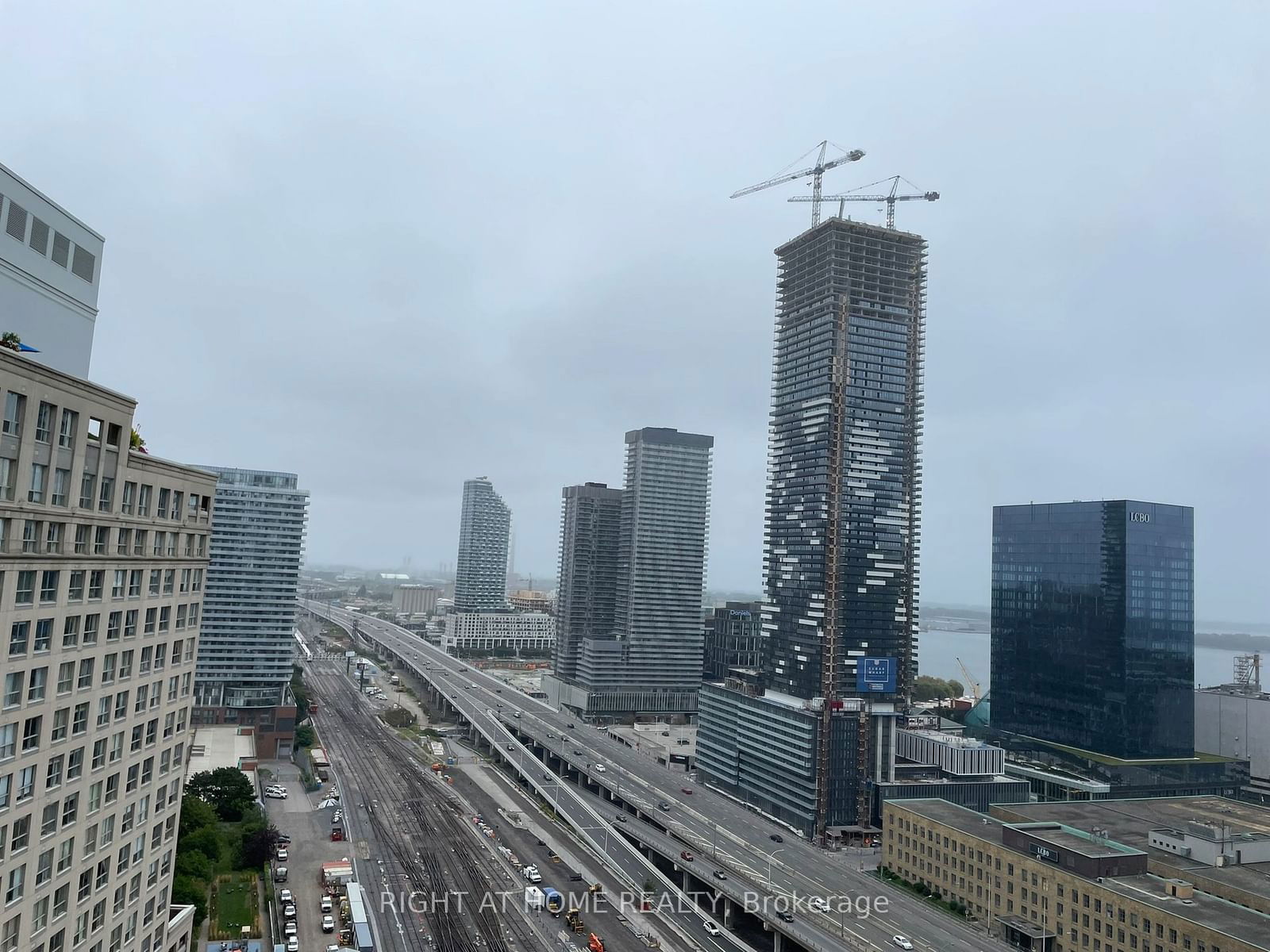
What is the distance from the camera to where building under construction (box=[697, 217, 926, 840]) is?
122 m

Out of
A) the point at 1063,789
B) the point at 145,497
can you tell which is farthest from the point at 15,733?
the point at 1063,789

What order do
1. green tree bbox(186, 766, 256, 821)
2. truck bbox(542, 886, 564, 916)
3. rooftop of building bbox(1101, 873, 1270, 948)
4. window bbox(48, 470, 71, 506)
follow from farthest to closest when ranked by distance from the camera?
green tree bbox(186, 766, 256, 821), truck bbox(542, 886, 564, 916), rooftop of building bbox(1101, 873, 1270, 948), window bbox(48, 470, 71, 506)

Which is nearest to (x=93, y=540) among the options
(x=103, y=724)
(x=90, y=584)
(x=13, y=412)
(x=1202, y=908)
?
(x=90, y=584)

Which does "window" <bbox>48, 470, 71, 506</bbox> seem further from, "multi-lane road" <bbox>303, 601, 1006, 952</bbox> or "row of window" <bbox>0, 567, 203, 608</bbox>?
"multi-lane road" <bbox>303, 601, 1006, 952</bbox>

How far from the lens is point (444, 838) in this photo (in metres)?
110

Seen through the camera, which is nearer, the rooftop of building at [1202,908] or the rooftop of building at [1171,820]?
the rooftop of building at [1202,908]

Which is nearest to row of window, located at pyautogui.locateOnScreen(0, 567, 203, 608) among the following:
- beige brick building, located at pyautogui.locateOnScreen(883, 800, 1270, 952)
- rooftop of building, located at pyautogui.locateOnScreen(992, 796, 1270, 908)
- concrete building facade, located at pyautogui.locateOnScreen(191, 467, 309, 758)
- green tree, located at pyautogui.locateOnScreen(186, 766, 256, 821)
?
beige brick building, located at pyautogui.locateOnScreen(883, 800, 1270, 952)

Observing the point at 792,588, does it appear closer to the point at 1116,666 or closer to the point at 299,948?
the point at 1116,666

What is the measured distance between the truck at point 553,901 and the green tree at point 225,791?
135 feet

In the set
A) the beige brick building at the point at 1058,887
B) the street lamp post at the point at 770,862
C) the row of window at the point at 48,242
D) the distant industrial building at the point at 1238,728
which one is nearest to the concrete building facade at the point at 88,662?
the row of window at the point at 48,242

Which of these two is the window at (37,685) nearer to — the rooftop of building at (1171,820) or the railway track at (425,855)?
the railway track at (425,855)

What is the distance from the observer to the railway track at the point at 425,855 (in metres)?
79.5

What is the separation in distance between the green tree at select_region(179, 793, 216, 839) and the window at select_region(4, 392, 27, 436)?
7762cm

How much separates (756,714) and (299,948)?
242ft
